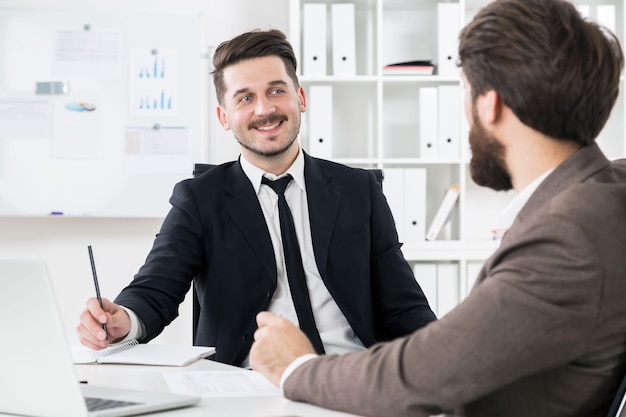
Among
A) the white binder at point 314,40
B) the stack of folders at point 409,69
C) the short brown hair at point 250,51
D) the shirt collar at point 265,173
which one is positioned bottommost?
the shirt collar at point 265,173

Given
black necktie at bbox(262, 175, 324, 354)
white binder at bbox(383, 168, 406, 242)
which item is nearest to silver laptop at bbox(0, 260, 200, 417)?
black necktie at bbox(262, 175, 324, 354)

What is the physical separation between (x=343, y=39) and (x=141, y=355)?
2.25 metres

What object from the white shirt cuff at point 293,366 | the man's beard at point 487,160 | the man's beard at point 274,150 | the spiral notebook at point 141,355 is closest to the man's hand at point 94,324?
the spiral notebook at point 141,355

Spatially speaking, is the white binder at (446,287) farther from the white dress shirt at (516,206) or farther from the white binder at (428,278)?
the white dress shirt at (516,206)

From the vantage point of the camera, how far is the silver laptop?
3.48 feet

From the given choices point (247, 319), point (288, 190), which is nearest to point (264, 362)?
point (247, 319)

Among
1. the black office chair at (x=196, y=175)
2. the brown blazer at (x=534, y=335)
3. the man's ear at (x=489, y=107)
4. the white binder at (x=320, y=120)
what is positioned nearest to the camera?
the brown blazer at (x=534, y=335)

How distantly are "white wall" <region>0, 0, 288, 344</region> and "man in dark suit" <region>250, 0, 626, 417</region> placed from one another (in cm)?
261

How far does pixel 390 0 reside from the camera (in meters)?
3.66

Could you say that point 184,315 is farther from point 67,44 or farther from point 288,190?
point 288,190

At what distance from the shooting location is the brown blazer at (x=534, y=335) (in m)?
0.97

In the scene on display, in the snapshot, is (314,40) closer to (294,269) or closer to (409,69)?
(409,69)

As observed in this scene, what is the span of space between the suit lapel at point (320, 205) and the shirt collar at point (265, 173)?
0.05 feet

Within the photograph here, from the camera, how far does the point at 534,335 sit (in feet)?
3.18
